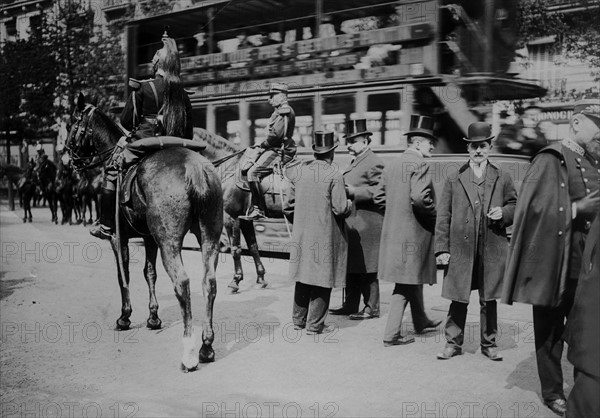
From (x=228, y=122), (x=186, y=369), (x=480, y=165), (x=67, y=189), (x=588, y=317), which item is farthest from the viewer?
(x=67, y=189)

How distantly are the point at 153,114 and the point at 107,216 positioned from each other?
46.4 inches

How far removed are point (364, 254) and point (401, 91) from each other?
2961mm

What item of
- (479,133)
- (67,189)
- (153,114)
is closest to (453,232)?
(479,133)

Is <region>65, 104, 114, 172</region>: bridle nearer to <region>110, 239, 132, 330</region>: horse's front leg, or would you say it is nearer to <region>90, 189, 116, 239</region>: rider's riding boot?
<region>90, 189, 116, 239</region>: rider's riding boot

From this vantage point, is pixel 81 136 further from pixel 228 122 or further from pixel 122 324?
pixel 228 122

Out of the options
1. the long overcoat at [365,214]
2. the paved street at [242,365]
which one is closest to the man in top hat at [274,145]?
the paved street at [242,365]

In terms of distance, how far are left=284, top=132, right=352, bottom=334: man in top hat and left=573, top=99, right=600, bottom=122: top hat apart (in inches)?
101

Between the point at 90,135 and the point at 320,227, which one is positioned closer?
the point at 320,227

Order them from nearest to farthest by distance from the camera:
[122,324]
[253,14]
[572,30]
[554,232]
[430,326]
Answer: [554,232], [122,324], [430,326], [572,30], [253,14]

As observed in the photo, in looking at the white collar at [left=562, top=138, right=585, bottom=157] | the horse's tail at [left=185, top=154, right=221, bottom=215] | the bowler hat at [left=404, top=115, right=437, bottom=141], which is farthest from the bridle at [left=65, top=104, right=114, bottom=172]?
the white collar at [left=562, top=138, right=585, bottom=157]

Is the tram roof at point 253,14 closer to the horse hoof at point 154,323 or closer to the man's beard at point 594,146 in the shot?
the horse hoof at point 154,323

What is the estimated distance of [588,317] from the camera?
354cm

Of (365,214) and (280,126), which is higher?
(280,126)

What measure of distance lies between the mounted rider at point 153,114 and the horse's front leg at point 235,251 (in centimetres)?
223
